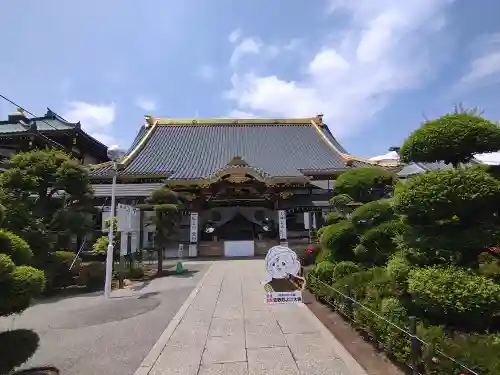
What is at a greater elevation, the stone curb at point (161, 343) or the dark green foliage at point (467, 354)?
the dark green foliage at point (467, 354)

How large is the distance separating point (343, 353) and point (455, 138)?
145 inches

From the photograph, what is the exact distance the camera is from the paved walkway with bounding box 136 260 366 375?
508cm

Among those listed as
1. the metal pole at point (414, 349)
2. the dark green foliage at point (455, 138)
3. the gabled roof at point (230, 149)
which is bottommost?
the metal pole at point (414, 349)

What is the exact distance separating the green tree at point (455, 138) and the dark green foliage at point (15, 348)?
19.7 feet

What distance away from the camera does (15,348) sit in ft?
14.2

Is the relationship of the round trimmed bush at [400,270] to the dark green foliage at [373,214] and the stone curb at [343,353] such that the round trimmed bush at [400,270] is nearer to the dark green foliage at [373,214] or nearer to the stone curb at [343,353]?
the stone curb at [343,353]

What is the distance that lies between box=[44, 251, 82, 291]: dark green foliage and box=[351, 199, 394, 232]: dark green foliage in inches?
386

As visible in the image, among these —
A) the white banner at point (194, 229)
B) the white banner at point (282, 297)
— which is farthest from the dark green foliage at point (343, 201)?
the white banner at point (194, 229)

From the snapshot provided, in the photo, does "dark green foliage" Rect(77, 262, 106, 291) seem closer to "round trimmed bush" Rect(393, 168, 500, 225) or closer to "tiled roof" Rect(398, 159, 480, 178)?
"tiled roof" Rect(398, 159, 480, 178)

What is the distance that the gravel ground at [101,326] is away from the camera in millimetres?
5566

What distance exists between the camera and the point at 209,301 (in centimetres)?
974

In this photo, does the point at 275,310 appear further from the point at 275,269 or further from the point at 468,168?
the point at 468,168

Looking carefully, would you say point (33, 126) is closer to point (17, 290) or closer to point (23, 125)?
point (23, 125)

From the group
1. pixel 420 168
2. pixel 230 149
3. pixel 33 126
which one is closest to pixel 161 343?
pixel 420 168
